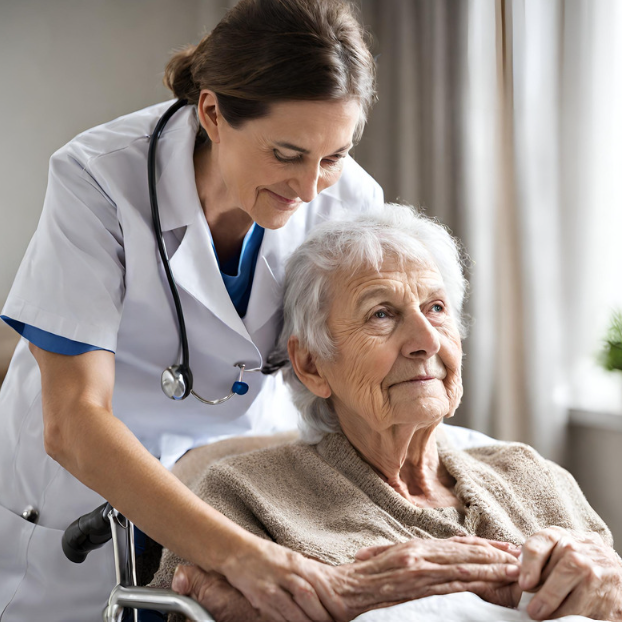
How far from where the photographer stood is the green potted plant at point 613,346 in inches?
90.4

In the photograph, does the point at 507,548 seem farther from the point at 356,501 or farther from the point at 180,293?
the point at 180,293

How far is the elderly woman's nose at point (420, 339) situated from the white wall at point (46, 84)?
204 cm

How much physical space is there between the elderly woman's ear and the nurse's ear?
0.47m

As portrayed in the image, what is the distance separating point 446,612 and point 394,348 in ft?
1.72

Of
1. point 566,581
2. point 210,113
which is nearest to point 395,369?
point 566,581

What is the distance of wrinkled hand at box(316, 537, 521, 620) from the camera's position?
40.4 inches

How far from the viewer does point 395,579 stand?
1.04 metres

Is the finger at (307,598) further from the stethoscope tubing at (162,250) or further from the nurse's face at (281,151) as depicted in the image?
the nurse's face at (281,151)

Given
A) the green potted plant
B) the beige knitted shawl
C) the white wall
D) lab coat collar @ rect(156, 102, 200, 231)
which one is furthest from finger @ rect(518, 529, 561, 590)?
the white wall

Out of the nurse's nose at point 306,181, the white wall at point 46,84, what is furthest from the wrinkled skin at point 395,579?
the white wall at point 46,84

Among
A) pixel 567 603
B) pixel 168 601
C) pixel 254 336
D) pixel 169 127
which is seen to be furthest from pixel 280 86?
pixel 567 603

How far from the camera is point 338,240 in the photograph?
57.8 inches

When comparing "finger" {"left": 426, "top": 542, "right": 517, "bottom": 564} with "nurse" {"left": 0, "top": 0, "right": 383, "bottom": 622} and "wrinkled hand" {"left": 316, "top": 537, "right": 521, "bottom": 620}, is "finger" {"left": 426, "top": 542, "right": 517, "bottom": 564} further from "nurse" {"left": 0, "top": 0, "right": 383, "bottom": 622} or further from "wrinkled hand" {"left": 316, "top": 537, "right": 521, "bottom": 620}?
"nurse" {"left": 0, "top": 0, "right": 383, "bottom": 622}

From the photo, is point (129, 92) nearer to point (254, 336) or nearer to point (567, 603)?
point (254, 336)
